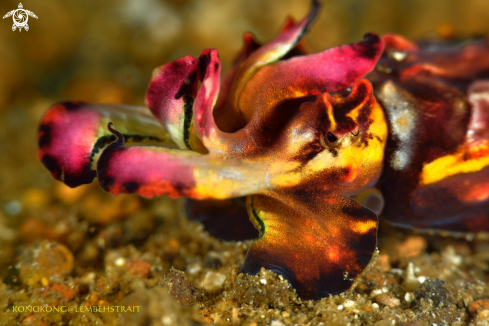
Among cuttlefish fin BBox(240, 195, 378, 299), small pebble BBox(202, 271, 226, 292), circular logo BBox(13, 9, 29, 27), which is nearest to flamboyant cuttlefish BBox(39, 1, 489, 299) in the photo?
cuttlefish fin BBox(240, 195, 378, 299)

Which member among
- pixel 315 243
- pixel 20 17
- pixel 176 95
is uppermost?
pixel 20 17

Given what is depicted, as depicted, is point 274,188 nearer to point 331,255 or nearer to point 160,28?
point 331,255

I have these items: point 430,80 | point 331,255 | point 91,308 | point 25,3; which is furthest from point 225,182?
point 25,3

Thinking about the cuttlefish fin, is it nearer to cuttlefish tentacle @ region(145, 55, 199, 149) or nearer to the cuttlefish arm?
cuttlefish tentacle @ region(145, 55, 199, 149)

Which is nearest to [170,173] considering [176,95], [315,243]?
[176,95]

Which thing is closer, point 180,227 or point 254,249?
point 254,249

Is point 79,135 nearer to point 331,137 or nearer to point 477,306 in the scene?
point 331,137

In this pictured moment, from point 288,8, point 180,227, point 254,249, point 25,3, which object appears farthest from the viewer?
point 288,8

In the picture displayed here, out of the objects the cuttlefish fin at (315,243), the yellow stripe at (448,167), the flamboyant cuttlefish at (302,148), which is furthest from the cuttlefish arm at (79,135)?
the yellow stripe at (448,167)

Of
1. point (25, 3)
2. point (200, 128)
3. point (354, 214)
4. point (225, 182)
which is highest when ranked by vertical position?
point (25, 3)
